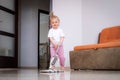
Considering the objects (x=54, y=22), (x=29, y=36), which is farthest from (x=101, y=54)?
(x=29, y=36)

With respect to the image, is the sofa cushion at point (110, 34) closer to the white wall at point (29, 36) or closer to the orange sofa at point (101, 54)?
the orange sofa at point (101, 54)

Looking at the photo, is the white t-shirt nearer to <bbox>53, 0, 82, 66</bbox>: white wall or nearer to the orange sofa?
the orange sofa

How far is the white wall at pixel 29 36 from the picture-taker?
340 inches

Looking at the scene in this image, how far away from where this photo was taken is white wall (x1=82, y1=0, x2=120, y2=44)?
18.9 ft

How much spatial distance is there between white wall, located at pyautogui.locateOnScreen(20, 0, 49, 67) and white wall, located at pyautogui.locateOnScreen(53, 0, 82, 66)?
2.84 m

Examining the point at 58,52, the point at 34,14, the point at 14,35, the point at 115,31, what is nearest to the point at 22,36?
the point at 34,14

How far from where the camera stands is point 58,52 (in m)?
3.94

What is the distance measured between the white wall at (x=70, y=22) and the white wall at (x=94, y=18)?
11 centimetres

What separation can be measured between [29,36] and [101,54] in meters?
4.53

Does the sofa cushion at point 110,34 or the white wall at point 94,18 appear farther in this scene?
the white wall at point 94,18

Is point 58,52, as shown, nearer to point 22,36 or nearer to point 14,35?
point 14,35

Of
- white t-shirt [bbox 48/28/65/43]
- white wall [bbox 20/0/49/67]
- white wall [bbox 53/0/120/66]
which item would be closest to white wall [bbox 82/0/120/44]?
white wall [bbox 53/0/120/66]

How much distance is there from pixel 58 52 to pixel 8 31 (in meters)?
3.06

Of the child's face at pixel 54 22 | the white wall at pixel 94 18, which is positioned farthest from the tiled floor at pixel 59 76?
the white wall at pixel 94 18
